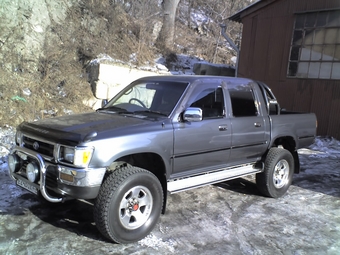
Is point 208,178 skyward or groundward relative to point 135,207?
skyward

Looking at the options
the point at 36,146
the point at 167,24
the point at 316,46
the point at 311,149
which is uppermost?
the point at 167,24

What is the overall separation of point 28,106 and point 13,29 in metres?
3.44

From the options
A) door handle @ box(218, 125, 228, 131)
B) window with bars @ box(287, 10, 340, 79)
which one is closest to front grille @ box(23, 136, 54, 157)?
door handle @ box(218, 125, 228, 131)

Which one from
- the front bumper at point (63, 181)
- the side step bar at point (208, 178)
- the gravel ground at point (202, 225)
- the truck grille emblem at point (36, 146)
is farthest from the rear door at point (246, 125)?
the truck grille emblem at point (36, 146)

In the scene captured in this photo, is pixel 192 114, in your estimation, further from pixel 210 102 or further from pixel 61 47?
pixel 61 47

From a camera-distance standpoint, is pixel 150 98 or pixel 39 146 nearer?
pixel 39 146

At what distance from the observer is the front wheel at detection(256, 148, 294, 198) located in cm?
532

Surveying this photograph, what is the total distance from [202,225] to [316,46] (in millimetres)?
9965

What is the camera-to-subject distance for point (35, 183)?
142 inches

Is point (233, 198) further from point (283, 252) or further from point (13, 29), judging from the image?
point (13, 29)

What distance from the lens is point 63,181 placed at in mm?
3389

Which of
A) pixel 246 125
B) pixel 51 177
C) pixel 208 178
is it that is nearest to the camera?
pixel 51 177

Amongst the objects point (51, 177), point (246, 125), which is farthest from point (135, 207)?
point (246, 125)

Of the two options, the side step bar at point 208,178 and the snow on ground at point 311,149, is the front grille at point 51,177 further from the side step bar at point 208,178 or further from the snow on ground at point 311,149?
the snow on ground at point 311,149
